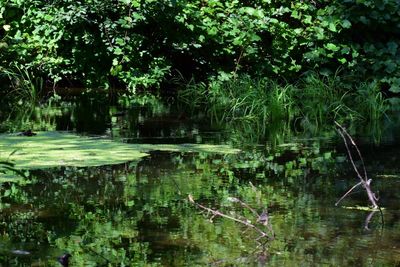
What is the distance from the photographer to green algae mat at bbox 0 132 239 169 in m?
4.51

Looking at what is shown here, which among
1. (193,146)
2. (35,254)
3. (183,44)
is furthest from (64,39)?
(35,254)

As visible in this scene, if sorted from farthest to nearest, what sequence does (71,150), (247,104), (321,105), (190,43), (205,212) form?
(190,43) < (247,104) < (321,105) < (71,150) < (205,212)

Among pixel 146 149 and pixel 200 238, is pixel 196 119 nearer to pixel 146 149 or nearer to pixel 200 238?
pixel 146 149

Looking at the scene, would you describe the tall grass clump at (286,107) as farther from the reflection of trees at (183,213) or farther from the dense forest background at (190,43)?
the reflection of trees at (183,213)

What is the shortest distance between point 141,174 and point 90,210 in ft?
2.81

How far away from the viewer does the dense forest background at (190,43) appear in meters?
9.46

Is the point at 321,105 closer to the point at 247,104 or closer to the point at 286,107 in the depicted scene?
the point at 286,107

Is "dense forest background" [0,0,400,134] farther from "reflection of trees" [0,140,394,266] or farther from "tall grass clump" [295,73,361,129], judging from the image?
"reflection of trees" [0,140,394,266]

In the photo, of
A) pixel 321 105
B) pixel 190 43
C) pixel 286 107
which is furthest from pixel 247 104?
pixel 190 43

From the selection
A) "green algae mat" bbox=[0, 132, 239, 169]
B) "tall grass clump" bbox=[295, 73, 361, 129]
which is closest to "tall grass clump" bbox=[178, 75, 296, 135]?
"tall grass clump" bbox=[295, 73, 361, 129]

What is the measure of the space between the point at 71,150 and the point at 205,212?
5.86ft

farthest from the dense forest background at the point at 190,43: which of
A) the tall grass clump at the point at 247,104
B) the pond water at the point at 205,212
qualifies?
the pond water at the point at 205,212

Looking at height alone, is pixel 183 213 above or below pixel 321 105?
below

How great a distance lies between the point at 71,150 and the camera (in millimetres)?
4926
